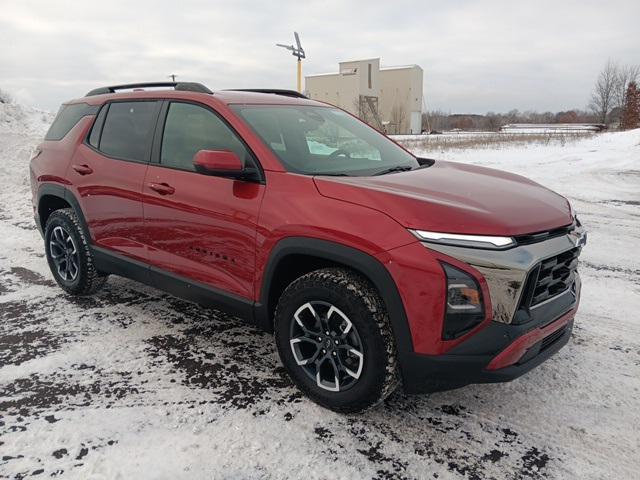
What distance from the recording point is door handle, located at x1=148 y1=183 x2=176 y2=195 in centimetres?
339

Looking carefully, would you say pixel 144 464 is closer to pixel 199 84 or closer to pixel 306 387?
pixel 306 387

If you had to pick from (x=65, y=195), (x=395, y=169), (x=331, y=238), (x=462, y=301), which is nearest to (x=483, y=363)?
(x=462, y=301)

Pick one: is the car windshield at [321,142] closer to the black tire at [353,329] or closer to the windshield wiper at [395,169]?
the windshield wiper at [395,169]

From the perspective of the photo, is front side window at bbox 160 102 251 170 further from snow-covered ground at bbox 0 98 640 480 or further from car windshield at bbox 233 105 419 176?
snow-covered ground at bbox 0 98 640 480

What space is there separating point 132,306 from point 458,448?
297 cm

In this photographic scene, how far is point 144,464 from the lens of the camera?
90.5 inches

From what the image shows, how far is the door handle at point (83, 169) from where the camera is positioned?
411cm

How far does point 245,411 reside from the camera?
108 inches

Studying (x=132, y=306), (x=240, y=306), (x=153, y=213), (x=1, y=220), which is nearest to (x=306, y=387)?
(x=240, y=306)

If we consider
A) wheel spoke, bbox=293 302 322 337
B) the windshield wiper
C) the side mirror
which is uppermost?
the side mirror

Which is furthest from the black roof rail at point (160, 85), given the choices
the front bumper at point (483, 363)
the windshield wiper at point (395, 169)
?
the front bumper at point (483, 363)

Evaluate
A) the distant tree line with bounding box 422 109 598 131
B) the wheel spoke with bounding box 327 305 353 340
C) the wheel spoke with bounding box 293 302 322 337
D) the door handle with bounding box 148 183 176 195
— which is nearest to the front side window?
the door handle with bounding box 148 183 176 195

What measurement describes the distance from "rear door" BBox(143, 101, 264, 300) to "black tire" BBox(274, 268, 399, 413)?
40 centimetres

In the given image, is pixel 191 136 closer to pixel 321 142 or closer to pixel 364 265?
pixel 321 142
